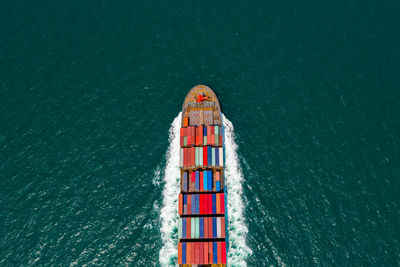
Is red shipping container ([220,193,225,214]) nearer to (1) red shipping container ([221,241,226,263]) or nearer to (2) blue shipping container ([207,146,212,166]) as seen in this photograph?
(1) red shipping container ([221,241,226,263])

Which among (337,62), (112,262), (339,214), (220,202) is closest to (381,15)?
(337,62)

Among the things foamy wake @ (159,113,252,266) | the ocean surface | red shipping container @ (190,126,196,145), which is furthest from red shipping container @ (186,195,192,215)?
red shipping container @ (190,126,196,145)

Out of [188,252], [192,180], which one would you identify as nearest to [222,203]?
[192,180]

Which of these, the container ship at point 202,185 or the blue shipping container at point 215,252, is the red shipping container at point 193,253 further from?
the blue shipping container at point 215,252

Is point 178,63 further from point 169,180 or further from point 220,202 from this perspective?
point 220,202

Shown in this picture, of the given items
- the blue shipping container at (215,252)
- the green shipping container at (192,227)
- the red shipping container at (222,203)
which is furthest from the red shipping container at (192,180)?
the blue shipping container at (215,252)

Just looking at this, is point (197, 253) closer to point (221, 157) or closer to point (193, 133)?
point (221, 157)
